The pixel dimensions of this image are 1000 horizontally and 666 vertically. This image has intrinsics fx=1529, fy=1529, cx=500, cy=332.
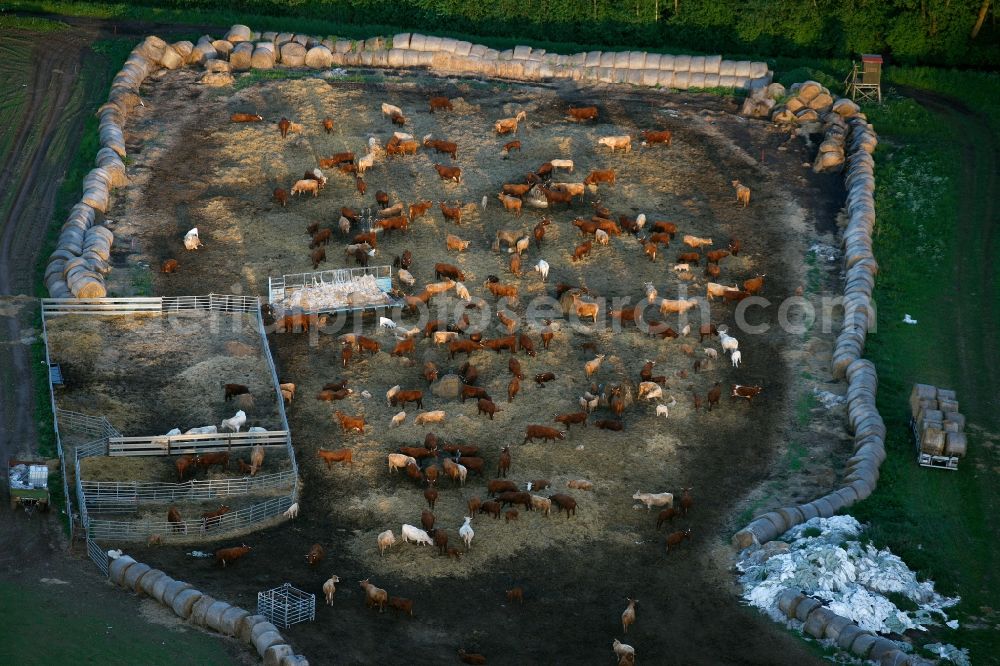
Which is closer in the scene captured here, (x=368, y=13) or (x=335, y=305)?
(x=335, y=305)

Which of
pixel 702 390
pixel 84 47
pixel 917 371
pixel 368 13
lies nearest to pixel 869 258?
pixel 917 371

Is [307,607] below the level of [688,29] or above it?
below

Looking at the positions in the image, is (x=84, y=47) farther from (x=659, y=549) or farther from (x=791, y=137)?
(x=659, y=549)

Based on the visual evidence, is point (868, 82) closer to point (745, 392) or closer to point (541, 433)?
point (745, 392)

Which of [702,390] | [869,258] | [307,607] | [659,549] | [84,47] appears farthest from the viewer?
[84,47]

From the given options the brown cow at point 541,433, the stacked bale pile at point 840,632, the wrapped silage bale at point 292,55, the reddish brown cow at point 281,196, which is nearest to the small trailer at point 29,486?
the brown cow at point 541,433

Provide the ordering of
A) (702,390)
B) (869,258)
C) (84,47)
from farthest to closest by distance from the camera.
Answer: (84,47) → (869,258) → (702,390)
